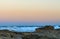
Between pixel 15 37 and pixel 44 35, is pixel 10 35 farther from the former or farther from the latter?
pixel 44 35

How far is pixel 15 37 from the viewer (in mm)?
3100

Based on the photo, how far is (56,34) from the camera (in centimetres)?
342

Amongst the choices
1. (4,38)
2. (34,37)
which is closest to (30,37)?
(34,37)

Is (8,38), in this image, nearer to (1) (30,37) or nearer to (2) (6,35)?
(2) (6,35)

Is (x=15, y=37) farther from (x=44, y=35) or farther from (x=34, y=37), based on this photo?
(x=44, y=35)

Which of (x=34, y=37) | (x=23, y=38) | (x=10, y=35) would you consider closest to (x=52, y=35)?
(x=34, y=37)

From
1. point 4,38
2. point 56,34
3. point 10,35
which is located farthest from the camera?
point 56,34

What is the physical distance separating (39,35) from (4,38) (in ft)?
2.36

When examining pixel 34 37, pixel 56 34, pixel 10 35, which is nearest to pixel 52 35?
pixel 56 34

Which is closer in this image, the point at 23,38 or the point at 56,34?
the point at 23,38

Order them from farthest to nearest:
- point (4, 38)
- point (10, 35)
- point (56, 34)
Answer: point (56, 34), point (10, 35), point (4, 38)

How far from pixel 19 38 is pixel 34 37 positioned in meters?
0.32

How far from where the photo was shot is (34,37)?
10.5ft

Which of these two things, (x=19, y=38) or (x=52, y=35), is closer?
(x=19, y=38)
